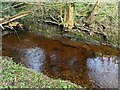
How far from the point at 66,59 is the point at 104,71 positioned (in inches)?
70.2

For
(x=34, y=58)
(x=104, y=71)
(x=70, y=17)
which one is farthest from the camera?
(x=70, y=17)

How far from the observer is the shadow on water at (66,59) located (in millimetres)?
8547

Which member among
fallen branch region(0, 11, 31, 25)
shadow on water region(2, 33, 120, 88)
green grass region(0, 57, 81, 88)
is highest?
green grass region(0, 57, 81, 88)

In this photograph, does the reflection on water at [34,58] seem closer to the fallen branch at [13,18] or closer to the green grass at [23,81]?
the green grass at [23,81]

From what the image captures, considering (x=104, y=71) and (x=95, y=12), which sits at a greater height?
(x=95, y=12)

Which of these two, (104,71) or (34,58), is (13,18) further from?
(104,71)

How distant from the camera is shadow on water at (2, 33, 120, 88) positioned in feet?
28.0

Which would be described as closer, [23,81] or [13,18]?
[23,81]

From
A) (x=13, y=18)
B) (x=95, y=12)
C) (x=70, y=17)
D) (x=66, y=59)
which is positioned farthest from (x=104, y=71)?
(x=13, y=18)

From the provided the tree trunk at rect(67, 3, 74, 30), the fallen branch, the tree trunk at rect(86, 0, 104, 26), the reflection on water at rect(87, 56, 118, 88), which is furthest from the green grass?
the tree trunk at rect(86, 0, 104, 26)

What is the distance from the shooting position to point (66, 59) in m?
10.1

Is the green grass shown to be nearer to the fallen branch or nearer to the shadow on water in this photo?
the shadow on water

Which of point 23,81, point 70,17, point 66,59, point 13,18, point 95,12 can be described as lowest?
point 66,59

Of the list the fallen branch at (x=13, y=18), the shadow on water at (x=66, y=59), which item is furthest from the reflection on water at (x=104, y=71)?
the fallen branch at (x=13, y=18)
